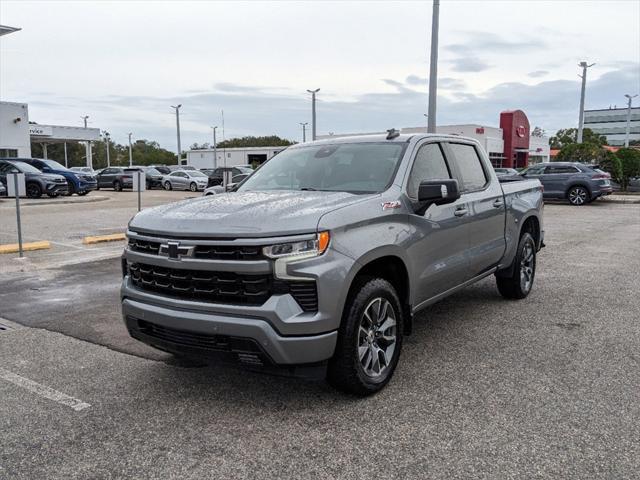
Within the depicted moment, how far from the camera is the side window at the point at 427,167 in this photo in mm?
4613

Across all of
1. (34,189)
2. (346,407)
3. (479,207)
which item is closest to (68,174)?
(34,189)

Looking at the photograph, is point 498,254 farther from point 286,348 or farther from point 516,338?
point 286,348

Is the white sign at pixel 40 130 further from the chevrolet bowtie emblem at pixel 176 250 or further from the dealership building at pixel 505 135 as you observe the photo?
the chevrolet bowtie emblem at pixel 176 250

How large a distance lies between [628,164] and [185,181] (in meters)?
24.0

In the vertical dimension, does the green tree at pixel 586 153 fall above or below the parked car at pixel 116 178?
above

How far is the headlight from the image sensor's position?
11.4ft

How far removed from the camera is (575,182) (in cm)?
2252

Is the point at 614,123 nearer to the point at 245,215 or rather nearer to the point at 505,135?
the point at 505,135

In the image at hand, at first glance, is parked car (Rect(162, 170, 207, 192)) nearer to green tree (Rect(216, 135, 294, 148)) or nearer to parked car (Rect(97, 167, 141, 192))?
parked car (Rect(97, 167, 141, 192))

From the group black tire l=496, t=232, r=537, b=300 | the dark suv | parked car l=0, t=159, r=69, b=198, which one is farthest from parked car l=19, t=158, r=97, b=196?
black tire l=496, t=232, r=537, b=300

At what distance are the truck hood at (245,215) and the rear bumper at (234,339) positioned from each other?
1.68ft

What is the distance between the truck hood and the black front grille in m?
0.25

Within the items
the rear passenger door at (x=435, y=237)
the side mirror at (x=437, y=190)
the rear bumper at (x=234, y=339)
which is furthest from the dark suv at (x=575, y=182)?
the rear bumper at (x=234, y=339)

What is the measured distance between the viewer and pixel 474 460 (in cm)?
317
